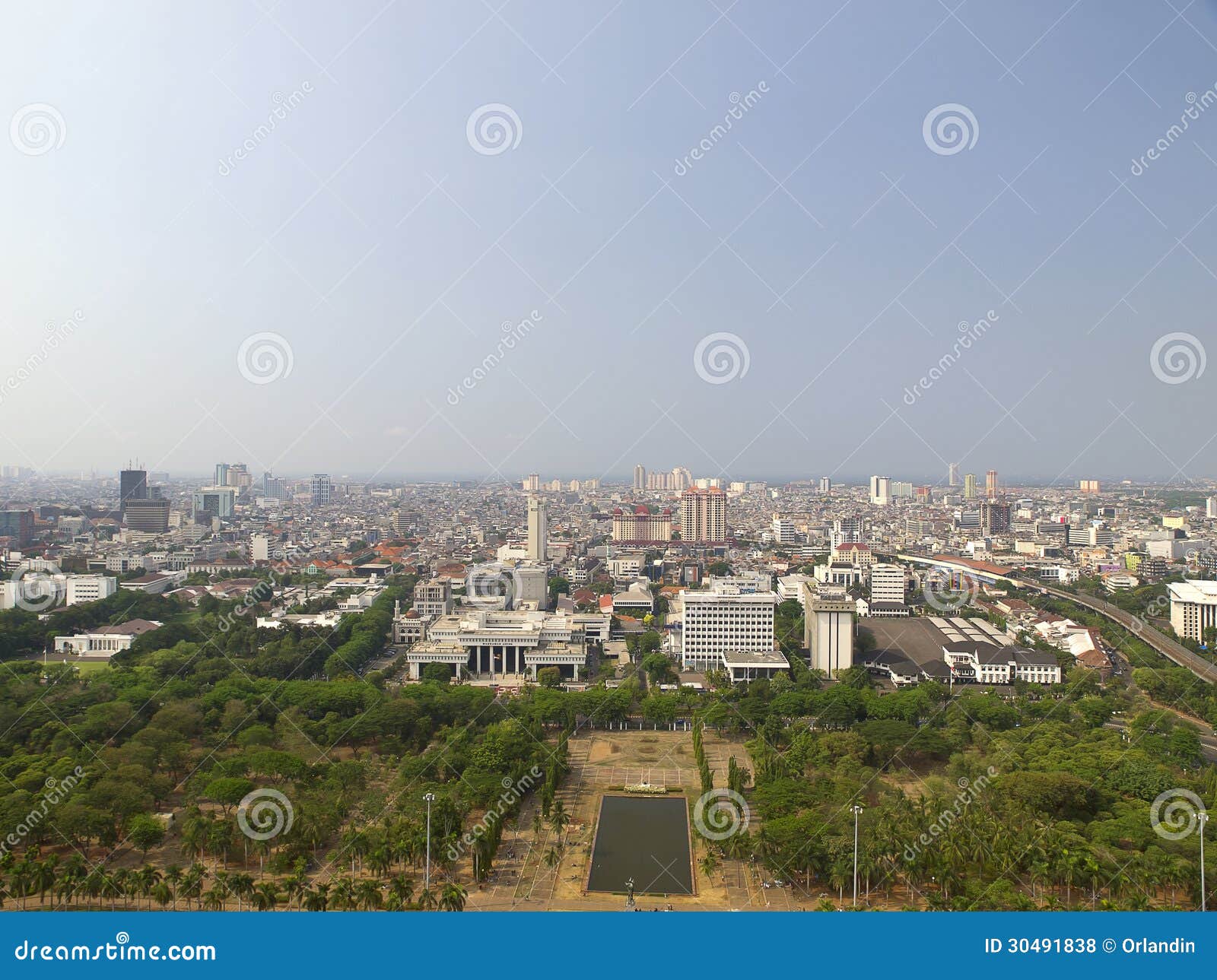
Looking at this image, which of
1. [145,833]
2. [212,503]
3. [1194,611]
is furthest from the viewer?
[212,503]

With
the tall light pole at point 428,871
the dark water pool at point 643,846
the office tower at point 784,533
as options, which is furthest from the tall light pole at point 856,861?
the office tower at point 784,533

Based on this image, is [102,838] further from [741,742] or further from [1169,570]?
[1169,570]

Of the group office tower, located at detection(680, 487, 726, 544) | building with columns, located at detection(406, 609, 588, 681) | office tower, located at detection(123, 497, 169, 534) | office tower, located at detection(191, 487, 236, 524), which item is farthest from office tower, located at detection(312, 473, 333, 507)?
building with columns, located at detection(406, 609, 588, 681)

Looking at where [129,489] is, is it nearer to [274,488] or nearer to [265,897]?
[274,488]

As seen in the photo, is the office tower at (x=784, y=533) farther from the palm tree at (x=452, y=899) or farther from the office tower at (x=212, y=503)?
the palm tree at (x=452, y=899)

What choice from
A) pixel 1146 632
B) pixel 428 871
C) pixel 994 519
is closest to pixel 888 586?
pixel 1146 632
